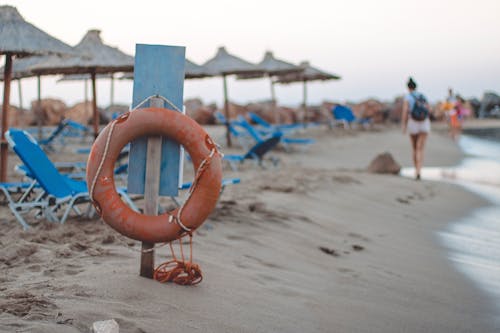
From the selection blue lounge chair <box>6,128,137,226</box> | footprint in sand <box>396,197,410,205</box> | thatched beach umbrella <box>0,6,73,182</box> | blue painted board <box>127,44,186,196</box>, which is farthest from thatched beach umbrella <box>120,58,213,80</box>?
blue painted board <box>127,44,186,196</box>

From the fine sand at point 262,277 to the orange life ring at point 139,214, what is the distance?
282 mm

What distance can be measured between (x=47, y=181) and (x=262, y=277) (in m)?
1.93

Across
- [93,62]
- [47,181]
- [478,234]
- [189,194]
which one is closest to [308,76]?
[93,62]

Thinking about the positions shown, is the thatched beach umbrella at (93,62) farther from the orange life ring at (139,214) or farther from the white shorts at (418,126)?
the orange life ring at (139,214)

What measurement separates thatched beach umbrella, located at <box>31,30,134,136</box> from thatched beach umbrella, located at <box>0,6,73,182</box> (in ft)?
5.43

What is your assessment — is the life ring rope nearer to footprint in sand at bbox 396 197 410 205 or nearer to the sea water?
the sea water

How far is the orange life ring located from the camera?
2.71m

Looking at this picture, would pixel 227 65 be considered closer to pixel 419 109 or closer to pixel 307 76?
pixel 419 109

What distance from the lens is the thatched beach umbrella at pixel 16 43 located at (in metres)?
5.21

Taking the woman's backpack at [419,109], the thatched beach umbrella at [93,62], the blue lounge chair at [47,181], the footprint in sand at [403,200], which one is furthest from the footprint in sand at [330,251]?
the woman's backpack at [419,109]

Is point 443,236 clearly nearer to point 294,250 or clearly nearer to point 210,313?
point 294,250

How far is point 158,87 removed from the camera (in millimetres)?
2816

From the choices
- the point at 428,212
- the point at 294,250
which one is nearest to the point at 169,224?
the point at 294,250

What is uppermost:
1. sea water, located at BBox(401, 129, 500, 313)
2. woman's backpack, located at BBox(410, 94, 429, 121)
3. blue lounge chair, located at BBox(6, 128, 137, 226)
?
woman's backpack, located at BBox(410, 94, 429, 121)
